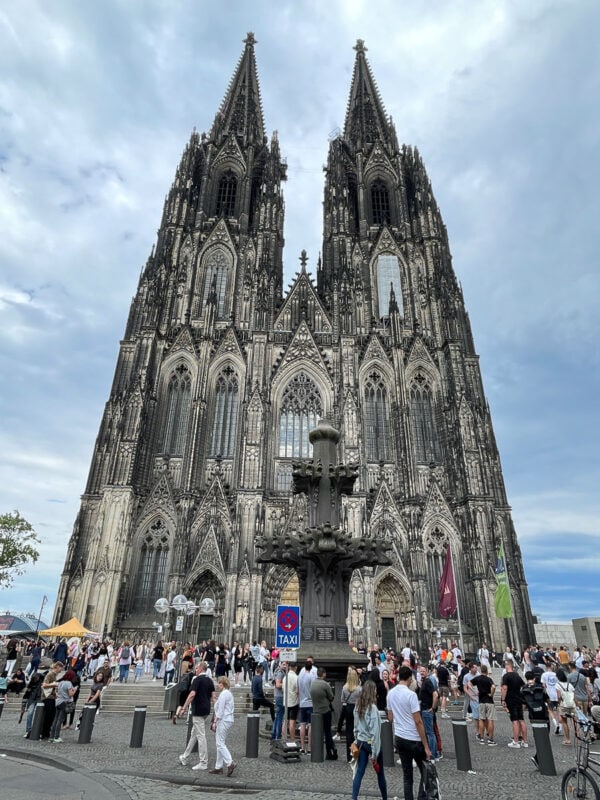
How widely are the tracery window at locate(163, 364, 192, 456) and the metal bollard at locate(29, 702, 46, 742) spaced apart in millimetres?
21093

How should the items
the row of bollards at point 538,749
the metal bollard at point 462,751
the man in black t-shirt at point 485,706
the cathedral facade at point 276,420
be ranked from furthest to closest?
the cathedral facade at point 276,420, the man in black t-shirt at point 485,706, the metal bollard at point 462,751, the row of bollards at point 538,749

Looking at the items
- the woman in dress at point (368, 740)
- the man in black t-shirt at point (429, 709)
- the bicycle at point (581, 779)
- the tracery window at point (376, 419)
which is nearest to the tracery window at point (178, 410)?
the tracery window at point (376, 419)

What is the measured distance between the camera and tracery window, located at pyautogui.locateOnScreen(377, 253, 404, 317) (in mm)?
37344

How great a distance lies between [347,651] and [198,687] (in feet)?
12.4

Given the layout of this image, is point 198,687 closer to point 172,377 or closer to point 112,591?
point 112,591

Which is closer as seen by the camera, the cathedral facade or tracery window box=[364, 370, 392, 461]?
the cathedral facade

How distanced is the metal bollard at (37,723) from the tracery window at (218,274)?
91.6 feet

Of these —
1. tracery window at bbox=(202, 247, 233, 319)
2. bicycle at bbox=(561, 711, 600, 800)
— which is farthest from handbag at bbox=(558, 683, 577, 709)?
tracery window at bbox=(202, 247, 233, 319)

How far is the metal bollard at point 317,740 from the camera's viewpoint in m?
8.31

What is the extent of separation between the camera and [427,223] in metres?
40.6

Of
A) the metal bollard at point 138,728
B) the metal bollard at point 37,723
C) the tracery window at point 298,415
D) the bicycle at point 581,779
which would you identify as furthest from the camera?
the tracery window at point 298,415

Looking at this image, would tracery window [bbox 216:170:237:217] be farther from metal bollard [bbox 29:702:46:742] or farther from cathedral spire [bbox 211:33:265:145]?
metal bollard [bbox 29:702:46:742]

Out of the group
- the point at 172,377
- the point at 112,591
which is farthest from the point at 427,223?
the point at 112,591

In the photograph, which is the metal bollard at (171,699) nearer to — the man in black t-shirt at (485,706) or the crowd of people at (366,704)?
the crowd of people at (366,704)
